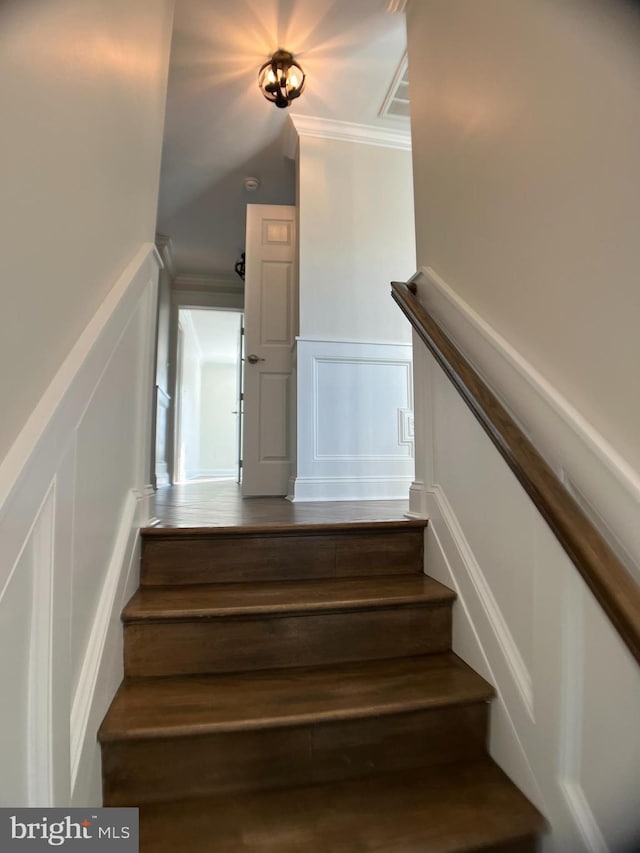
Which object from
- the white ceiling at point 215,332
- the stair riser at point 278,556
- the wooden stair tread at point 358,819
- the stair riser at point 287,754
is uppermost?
the white ceiling at point 215,332

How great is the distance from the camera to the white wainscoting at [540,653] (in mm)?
723

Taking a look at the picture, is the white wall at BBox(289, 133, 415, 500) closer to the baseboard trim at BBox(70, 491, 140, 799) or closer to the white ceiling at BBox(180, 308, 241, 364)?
the baseboard trim at BBox(70, 491, 140, 799)

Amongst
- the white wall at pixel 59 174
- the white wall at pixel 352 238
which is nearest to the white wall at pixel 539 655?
the white wall at pixel 59 174

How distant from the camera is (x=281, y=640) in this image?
1.15m

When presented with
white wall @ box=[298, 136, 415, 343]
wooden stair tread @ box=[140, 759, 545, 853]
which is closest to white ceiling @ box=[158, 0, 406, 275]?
white wall @ box=[298, 136, 415, 343]

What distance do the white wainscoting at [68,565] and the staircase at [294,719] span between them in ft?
0.36

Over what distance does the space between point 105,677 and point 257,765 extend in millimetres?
393

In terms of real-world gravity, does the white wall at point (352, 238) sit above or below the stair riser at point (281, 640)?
above

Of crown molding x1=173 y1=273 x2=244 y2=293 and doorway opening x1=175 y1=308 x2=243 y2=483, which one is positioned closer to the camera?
crown molding x1=173 y1=273 x2=244 y2=293

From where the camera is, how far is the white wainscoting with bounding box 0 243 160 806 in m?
0.62

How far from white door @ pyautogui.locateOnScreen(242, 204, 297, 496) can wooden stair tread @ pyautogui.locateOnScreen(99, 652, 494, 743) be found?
1986 mm

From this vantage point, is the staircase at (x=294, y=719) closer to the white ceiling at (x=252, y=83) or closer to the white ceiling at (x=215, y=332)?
the white ceiling at (x=252, y=83)

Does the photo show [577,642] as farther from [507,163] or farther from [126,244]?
[126,244]

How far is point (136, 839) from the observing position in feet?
2.49
